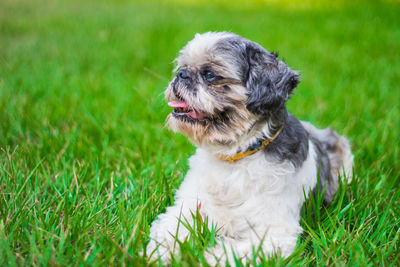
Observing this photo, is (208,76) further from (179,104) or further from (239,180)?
(239,180)

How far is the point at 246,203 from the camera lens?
A: 2600 mm

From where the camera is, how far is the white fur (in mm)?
2453

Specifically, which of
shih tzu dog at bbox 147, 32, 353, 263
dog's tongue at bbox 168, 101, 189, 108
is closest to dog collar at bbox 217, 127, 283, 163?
shih tzu dog at bbox 147, 32, 353, 263

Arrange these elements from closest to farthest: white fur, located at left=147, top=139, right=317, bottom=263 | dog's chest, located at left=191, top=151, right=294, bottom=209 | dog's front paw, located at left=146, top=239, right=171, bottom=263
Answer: dog's front paw, located at left=146, top=239, right=171, bottom=263
white fur, located at left=147, top=139, right=317, bottom=263
dog's chest, located at left=191, top=151, right=294, bottom=209

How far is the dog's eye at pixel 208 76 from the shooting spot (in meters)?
2.62

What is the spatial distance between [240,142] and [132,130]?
6.67ft

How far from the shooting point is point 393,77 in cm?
659

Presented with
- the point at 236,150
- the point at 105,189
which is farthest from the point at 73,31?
the point at 236,150

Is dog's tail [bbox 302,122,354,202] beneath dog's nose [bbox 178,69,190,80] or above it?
above

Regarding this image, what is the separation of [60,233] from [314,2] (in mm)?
14440

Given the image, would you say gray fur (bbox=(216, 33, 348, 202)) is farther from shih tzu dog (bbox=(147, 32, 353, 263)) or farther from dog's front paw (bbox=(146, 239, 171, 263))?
dog's front paw (bbox=(146, 239, 171, 263))

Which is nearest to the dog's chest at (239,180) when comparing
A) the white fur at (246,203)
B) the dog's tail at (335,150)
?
the white fur at (246,203)

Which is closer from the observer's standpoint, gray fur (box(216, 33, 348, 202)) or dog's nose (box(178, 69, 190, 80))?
gray fur (box(216, 33, 348, 202))

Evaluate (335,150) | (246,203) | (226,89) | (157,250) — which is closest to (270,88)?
(226,89)
